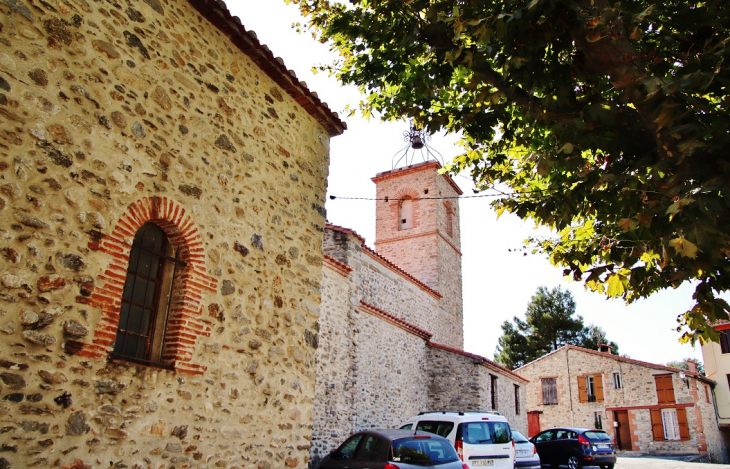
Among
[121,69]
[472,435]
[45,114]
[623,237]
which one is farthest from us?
[472,435]

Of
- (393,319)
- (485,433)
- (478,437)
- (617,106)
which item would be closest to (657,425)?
(393,319)

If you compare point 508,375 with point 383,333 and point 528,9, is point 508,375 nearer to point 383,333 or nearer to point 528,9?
point 383,333

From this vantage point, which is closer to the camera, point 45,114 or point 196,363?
point 45,114

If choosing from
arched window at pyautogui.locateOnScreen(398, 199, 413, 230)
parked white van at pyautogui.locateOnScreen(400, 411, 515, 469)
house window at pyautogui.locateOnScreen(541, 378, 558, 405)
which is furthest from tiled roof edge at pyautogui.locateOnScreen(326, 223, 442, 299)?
house window at pyautogui.locateOnScreen(541, 378, 558, 405)

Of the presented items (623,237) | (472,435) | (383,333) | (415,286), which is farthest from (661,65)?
(415,286)

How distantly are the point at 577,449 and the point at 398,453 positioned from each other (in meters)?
9.09

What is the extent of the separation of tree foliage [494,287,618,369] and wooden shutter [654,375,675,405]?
390 inches

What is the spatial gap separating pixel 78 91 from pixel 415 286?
15269 mm

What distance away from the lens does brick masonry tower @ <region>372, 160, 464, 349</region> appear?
21.2 m

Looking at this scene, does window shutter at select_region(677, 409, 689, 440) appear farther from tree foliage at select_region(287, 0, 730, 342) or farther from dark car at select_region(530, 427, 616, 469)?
tree foliage at select_region(287, 0, 730, 342)

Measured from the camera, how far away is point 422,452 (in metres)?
6.53

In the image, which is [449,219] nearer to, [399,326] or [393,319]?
[399,326]

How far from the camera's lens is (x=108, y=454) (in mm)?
3658

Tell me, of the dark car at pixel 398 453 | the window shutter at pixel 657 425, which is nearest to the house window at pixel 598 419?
the window shutter at pixel 657 425
